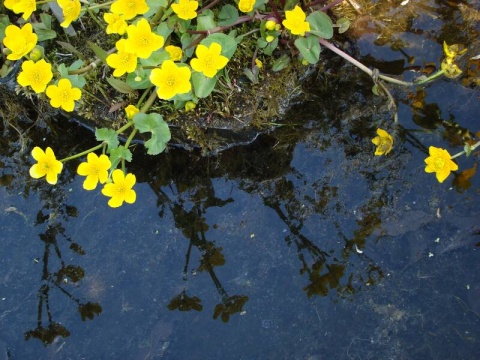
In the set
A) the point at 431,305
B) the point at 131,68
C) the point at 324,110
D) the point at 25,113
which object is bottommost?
the point at 431,305

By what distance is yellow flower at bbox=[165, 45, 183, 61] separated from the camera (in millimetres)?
2232

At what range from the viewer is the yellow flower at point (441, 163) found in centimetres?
A: 223

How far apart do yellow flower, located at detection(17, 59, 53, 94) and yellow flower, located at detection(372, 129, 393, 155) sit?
1364 millimetres

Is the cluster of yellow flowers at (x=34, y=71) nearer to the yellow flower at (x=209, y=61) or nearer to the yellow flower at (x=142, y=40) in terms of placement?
the yellow flower at (x=142, y=40)

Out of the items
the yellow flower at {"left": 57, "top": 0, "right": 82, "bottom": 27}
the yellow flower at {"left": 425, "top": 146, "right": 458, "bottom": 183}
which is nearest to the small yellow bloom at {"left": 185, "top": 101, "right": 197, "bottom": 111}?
the yellow flower at {"left": 57, "top": 0, "right": 82, "bottom": 27}

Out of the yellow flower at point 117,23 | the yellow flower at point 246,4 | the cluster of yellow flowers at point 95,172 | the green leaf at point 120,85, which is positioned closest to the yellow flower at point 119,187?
the cluster of yellow flowers at point 95,172

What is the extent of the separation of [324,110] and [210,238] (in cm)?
82

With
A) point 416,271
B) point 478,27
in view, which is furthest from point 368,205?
point 478,27

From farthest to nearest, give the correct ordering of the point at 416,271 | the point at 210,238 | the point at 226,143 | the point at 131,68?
the point at 226,143 < the point at 210,238 < the point at 416,271 < the point at 131,68

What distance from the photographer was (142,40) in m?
2.07

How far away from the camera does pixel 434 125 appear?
2557 millimetres

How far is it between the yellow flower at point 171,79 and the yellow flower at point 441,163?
100 centimetres

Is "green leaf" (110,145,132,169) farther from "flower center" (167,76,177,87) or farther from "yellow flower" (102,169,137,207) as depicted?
"flower center" (167,76,177,87)

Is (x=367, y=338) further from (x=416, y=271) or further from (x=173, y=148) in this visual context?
→ (x=173, y=148)
